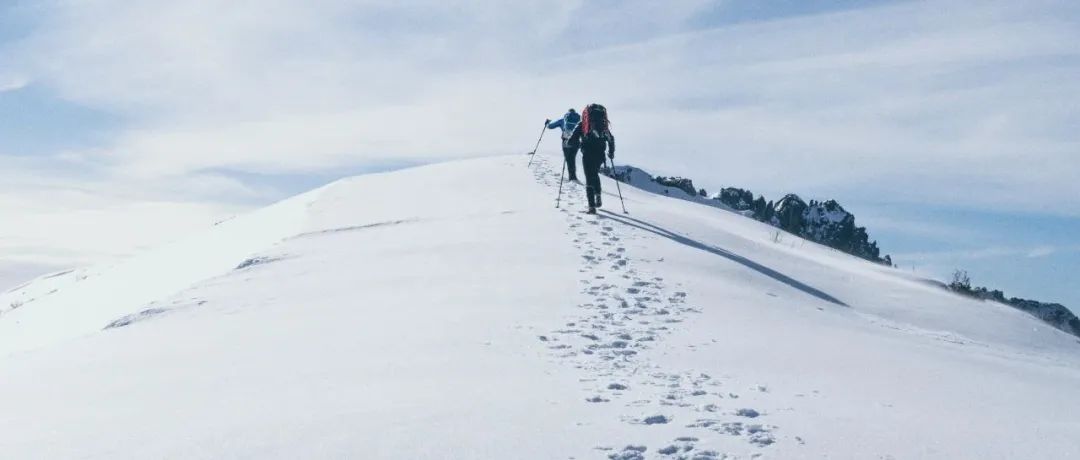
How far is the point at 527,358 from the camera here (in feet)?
24.6

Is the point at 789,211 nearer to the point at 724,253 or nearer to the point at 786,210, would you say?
the point at 786,210

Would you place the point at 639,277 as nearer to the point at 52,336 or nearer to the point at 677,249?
the point at 677,249

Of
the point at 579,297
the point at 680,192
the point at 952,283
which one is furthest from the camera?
the point at 680,192

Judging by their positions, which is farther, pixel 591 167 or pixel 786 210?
pixel 786 210

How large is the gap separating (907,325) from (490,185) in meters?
11.5

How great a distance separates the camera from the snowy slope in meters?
5.59

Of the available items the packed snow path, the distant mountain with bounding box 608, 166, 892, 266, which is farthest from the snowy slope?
the distant mountain with bounding box 608, 166, 892, 266

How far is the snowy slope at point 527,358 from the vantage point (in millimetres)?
5594

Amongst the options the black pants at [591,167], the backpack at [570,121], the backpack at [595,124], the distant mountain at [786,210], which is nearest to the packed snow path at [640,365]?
the black pants at [591,167]

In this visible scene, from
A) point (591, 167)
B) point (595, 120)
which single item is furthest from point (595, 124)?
point (591, 167)

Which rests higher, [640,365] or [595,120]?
[595,120]

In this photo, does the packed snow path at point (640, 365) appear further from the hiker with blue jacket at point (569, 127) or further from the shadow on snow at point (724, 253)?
the hiker with blue jacket at point (569, 127)

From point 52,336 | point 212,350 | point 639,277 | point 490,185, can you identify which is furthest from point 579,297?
point 490,185

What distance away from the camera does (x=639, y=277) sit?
37.9 feet
